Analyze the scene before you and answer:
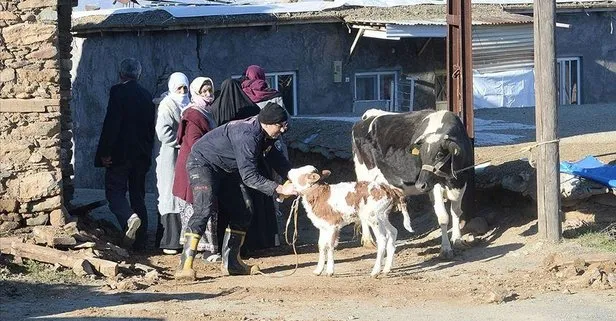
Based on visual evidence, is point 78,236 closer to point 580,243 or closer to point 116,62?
point 580,243

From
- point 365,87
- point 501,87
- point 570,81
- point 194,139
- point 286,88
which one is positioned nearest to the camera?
point 194,139

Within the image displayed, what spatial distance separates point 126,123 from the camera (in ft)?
40.7

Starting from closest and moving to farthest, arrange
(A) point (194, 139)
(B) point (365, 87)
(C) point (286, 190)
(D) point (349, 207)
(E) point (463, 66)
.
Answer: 1. (C) point (286, 190)
2. (D) point (349, 207)
3. (A) point (194, 139)
4. (E) point (463, 66)
5. (B) point (365, 87)

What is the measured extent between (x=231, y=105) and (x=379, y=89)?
10904 mm

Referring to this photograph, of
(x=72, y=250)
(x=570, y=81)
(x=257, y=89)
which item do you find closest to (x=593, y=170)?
(x=257, y=89)

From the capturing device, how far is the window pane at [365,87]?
22.2m

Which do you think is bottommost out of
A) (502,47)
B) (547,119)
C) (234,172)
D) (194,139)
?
(234,172)

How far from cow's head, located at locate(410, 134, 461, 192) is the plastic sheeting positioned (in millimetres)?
11697

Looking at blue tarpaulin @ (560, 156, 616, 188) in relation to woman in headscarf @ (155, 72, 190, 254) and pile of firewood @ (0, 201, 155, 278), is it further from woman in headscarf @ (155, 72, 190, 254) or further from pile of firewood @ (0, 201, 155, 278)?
pile of firewood @ (0, 201, 155, 278)

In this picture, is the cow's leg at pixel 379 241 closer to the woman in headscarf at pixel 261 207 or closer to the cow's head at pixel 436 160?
the cow's head at pixel 436 160

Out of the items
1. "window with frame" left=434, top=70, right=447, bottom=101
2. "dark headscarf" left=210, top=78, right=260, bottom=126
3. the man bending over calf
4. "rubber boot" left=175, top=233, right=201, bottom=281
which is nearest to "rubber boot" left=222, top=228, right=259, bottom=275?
the man bending over calf

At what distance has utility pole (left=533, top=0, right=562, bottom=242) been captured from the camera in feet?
36.8

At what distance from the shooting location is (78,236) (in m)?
11.2

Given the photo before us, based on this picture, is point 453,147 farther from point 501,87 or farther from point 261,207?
point 501,87
